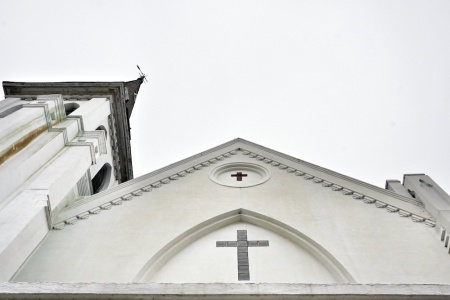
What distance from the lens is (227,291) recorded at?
16.5 ft

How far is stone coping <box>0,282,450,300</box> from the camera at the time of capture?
4.99m

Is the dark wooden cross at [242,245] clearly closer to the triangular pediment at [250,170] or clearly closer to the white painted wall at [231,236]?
the white painted wall at [231,236]

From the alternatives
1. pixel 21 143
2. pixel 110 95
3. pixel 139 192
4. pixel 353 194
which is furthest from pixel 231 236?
pixel 110 95

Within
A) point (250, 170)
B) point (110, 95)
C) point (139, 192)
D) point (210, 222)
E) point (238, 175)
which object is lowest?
point (210, 222)

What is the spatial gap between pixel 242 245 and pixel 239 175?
368cm

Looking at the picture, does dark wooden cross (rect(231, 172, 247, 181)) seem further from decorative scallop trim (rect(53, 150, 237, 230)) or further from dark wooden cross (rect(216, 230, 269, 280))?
dark wooden cross (rect(216, 230, 269, 280))

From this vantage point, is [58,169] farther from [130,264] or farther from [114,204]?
[130,264]

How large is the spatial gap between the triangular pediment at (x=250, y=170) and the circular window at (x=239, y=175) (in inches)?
5.1

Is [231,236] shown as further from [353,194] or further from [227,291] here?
[227,291]

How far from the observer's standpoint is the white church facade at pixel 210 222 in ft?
28.7

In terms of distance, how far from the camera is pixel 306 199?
11328 millimetres

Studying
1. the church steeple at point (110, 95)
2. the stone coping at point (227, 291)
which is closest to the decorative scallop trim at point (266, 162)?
the stone coping at point (227, 291)

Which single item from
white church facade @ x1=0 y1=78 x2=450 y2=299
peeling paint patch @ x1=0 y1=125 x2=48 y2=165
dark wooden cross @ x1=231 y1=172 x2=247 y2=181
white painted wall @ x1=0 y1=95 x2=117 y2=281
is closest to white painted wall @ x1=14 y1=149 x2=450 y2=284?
white church facade @ x1=0 y1=78 x2=450 y2=299

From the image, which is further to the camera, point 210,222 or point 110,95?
point 110,95
